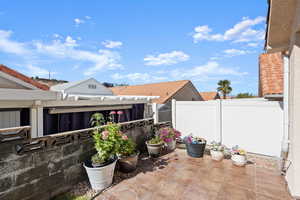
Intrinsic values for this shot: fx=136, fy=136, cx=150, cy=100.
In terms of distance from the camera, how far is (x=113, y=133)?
3.58 meters

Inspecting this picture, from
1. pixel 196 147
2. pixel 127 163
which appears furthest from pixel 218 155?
pixel 127 163

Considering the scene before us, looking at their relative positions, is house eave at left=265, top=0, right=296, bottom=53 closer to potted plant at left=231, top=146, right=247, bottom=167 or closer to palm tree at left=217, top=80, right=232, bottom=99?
potted plant at left=231, top=146, right=247, bottom=167

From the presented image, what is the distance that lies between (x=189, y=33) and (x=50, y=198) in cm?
959

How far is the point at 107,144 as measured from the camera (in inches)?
135

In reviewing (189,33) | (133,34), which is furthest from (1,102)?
(189,33)

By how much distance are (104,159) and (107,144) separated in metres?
0.39

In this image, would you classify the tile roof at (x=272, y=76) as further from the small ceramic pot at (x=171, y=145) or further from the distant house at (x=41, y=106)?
the distant house at (x=41, y=106)

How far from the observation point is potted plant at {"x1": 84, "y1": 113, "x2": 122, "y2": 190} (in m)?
3.18

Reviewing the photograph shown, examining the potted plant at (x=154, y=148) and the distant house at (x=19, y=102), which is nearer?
the distant house at (x=19, y=102)

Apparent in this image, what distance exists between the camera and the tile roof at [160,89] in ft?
44.3

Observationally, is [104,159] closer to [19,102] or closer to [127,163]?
[127,163]

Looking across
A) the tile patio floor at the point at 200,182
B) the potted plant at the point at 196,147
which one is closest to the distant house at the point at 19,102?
the tile patio floor at the point at 200,182

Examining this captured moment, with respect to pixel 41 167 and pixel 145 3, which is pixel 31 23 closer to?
pixel 145 3

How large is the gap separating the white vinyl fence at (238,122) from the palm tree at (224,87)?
2078cm
